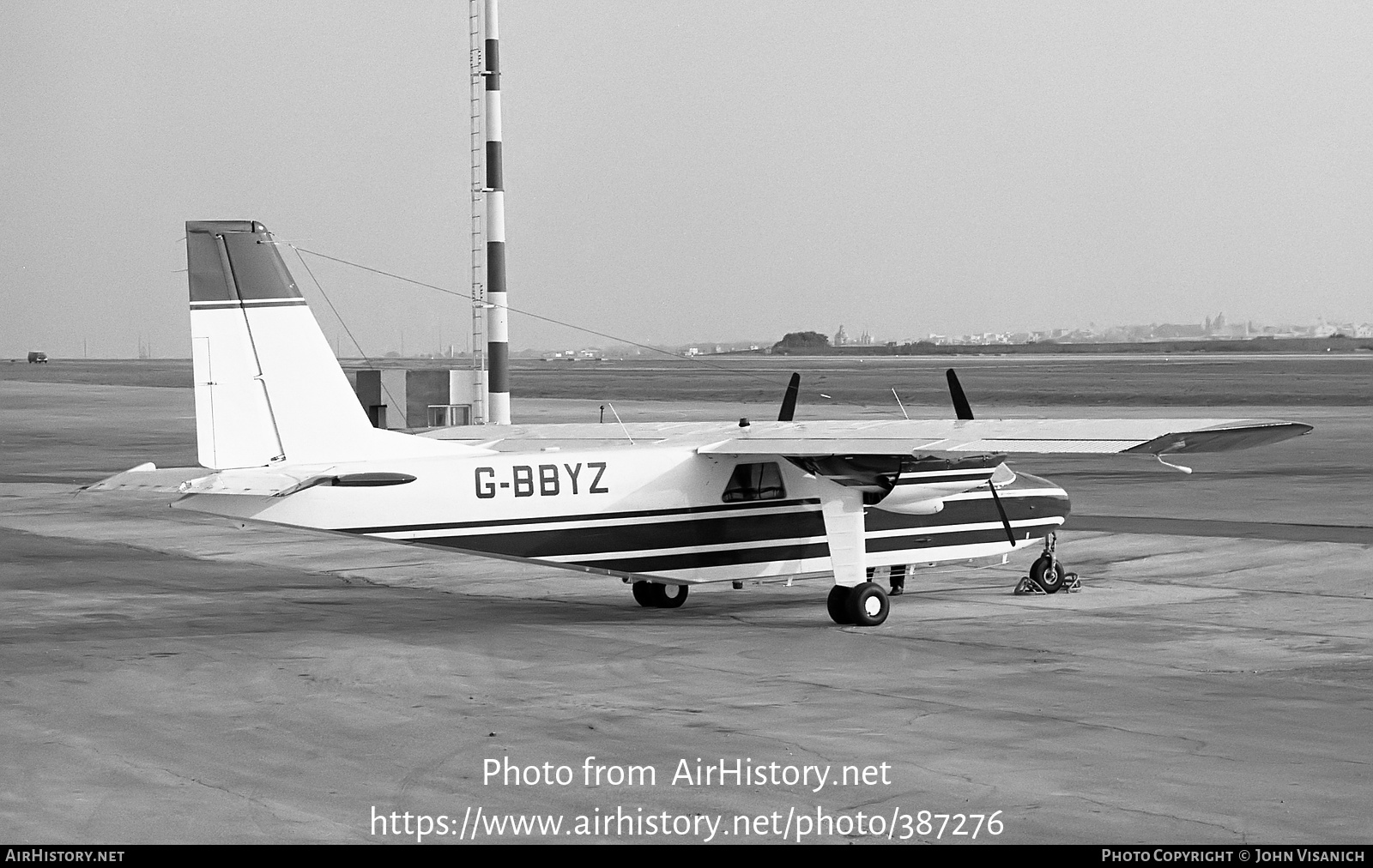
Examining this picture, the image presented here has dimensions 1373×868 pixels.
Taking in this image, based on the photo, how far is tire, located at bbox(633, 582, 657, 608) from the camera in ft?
59.3

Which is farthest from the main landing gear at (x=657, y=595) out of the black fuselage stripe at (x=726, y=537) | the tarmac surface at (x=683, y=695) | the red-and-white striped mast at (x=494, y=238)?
the red-and-white striped mast at (x=494, y=238)

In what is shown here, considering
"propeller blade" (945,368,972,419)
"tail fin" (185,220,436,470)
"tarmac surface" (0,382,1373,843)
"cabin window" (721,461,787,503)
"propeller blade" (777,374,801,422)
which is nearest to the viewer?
"tarmac surface" (0,382,1373,843)

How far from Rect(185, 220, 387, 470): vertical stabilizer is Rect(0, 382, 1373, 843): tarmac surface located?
2.11 m

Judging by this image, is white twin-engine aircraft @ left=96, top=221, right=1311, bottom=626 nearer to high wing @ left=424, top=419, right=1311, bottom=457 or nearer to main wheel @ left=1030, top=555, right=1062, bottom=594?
high wing @ left=424, top=419, right=1311, bottom=457

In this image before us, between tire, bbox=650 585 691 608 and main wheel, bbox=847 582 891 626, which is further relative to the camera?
tire, bbox=650 585 691 608

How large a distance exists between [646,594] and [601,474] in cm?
229

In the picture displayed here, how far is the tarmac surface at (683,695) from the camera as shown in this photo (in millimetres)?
9406

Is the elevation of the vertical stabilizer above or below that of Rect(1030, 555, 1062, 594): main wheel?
above

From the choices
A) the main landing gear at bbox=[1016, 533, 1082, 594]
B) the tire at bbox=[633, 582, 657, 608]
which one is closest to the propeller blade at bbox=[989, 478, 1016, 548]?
the main landing gear at bbox=[1016, 533, 1082, 594]

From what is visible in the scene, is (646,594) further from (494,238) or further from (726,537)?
(494,238)

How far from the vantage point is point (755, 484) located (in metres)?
17.3

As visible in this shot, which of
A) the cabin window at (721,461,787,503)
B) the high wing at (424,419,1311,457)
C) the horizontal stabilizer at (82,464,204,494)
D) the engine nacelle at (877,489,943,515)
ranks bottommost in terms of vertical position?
the engine nacelle at (877,489,943,515)

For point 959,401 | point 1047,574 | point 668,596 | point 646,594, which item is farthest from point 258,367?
point 1047,574

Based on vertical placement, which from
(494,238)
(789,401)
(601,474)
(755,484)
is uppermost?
(494,238)
